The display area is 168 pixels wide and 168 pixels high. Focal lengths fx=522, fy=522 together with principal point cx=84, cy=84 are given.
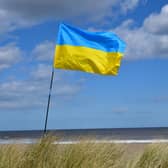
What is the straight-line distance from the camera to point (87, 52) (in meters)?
10.9

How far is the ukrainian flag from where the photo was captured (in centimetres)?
1062

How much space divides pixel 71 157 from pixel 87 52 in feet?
9.70

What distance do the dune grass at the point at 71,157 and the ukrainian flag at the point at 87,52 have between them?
6.86ft

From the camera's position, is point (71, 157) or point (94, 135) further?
point (94, 135)

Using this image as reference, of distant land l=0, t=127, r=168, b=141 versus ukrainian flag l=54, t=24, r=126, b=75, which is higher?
ukrainian flag l=54, t=24, r=126, b=75

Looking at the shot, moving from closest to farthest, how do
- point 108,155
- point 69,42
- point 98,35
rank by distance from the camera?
point 108,155, point 69,42, point 98,35

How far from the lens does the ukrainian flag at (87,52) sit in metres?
10.6

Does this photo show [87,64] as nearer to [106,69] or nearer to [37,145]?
[106,69]

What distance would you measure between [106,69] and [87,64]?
457 mm

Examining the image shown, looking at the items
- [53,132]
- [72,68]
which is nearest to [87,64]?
[72,68]

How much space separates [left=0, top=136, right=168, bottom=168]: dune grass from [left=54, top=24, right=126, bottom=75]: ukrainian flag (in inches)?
82.3

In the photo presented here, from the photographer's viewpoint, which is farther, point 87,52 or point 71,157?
point 87,52

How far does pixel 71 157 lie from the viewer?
8617 millimetres

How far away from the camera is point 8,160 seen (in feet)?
27.8
